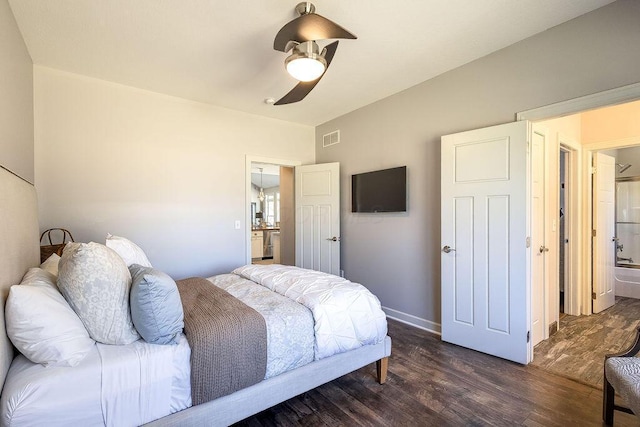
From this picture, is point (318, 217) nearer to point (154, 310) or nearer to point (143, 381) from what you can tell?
point (154, 310)

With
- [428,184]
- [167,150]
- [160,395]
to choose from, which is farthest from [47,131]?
[428,184]

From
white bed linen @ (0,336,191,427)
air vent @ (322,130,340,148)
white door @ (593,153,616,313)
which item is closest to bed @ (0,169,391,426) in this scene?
white bed linen @ (0,336,191,427)

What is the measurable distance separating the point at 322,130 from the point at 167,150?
88.8 inches

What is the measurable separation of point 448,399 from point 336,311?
1005 mm

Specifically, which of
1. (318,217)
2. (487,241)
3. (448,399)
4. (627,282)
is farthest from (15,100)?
(627,282)

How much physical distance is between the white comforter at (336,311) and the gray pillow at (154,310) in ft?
2.70

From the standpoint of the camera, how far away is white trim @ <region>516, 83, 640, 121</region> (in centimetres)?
201

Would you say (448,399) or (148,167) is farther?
(148,167)

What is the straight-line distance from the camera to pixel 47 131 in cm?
283

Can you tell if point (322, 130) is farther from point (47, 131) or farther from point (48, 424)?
point (48, 424)

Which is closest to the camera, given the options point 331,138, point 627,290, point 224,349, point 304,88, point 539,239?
point 224,349

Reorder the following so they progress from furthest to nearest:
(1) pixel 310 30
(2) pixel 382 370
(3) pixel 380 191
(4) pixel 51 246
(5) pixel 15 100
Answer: (3) pixel 380 191 < (4) pixel 51 246 < (2) pixel 382 370 < (5) pixel 15 100 < (1) pixel 310 30

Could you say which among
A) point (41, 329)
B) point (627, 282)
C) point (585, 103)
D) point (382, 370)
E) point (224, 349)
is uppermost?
point (585, 103)

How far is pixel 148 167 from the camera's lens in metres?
3.34
